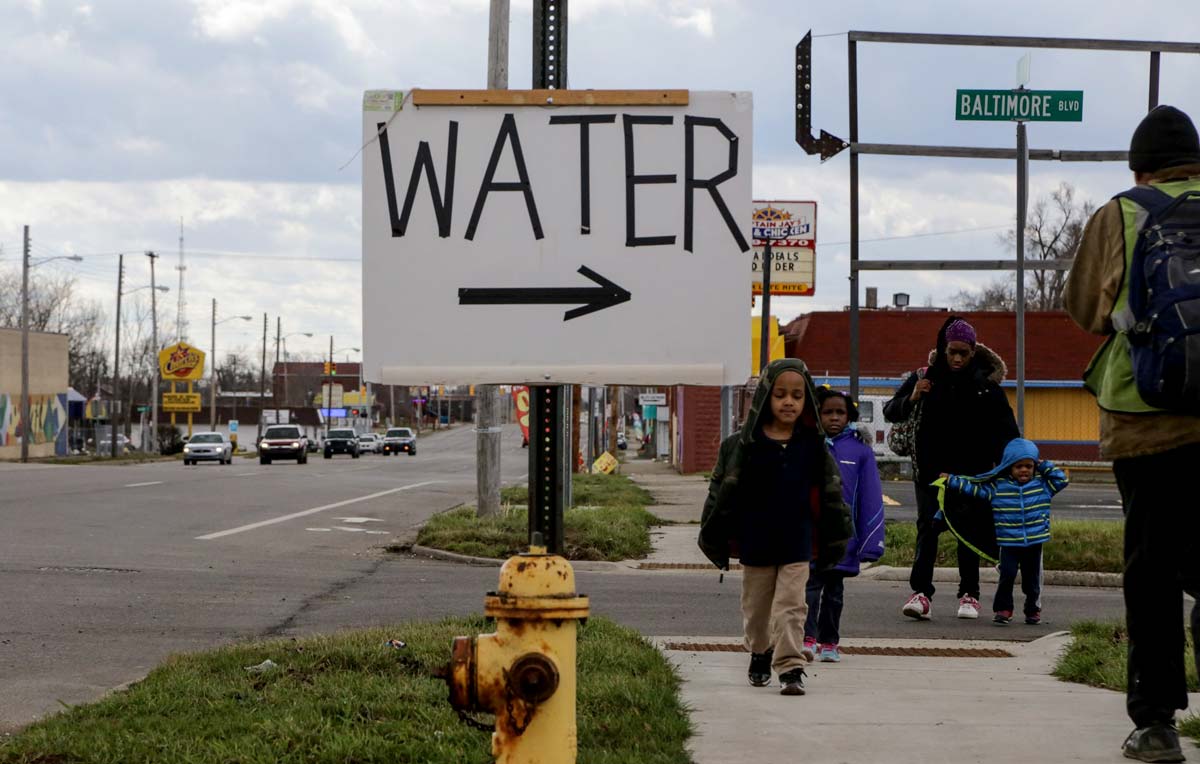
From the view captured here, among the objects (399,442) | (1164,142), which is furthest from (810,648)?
(399,442)

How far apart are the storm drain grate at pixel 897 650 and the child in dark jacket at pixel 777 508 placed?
1.39 metres

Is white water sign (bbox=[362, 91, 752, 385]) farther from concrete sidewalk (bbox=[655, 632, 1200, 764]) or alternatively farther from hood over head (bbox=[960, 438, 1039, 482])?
hood over head (bbox=[960, 438, 1039, 482])

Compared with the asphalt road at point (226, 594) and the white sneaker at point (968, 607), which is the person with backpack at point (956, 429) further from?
the asphalt road at point (226, 594)

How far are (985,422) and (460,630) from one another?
420cm

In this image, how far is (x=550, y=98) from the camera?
424cm

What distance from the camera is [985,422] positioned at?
9.61 m

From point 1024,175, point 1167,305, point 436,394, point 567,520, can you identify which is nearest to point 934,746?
point 1167,305

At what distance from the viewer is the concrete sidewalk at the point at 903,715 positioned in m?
5.10

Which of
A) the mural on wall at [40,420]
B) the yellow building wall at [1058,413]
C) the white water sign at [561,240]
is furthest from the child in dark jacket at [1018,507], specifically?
the mural on wall at [40,420]

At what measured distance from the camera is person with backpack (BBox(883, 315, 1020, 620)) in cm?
943

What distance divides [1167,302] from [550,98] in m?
1.97

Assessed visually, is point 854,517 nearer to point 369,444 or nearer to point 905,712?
point 905,712

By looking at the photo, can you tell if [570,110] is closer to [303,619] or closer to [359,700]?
[359,700]

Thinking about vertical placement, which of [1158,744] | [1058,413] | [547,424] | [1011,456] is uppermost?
[547,424]
